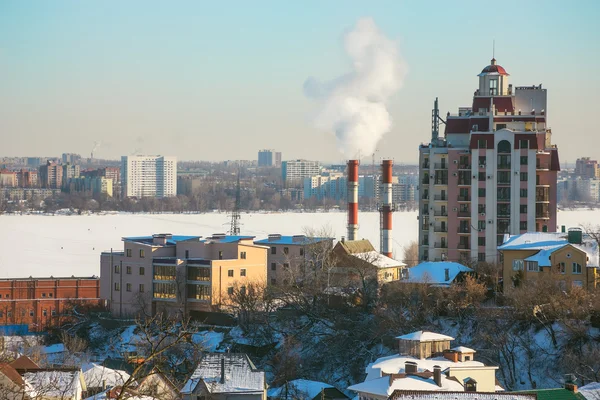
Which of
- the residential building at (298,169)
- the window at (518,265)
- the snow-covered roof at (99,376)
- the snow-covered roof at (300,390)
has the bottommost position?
the snow-covered roof at (300,390)

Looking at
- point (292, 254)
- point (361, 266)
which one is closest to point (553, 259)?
point (361, 266)

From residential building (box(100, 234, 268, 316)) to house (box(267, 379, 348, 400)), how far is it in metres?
9.13

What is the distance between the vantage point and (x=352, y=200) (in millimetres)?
40750

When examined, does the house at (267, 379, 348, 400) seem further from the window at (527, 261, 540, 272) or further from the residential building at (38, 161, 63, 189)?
the residential building at (38, 161, 63, 189)

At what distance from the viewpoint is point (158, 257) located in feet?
113

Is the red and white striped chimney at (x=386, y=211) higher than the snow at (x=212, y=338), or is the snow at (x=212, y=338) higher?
the red and white striped chimney at (x=386, y=211)

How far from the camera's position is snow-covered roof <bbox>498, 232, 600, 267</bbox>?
27906 millimetres

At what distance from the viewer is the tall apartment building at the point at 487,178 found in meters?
35.4

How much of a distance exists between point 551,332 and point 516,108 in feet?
47.1

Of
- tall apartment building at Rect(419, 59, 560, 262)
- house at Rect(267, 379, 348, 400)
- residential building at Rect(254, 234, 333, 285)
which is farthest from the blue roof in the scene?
house at Rect(267, 379, 348, 400)

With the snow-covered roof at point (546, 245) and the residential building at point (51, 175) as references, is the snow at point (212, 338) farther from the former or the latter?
the residential building at point (51, 175)

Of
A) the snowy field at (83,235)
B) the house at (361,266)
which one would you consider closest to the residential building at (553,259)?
the house at (361,266)

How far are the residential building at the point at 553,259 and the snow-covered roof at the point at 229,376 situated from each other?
9.47 meters

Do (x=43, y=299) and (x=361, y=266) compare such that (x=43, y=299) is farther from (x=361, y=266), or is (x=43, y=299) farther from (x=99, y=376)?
(x=99, y=376)
